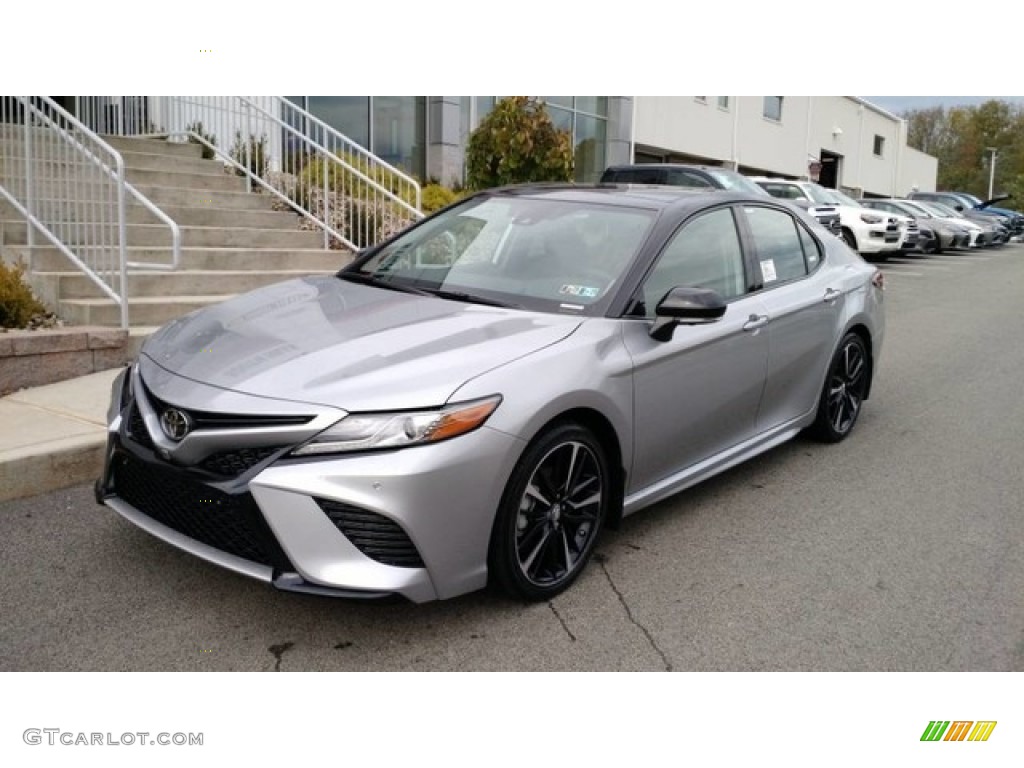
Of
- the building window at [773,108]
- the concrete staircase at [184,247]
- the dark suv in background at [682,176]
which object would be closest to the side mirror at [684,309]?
the concrete staircase at [184,247]

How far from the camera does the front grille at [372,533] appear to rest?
2971 mm

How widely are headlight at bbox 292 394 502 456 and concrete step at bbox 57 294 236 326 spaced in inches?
148

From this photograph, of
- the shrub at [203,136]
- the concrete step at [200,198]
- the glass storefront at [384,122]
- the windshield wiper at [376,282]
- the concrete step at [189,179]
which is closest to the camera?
the windshield wiper at [376,282]

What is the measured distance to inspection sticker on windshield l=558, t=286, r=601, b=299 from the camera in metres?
3.95

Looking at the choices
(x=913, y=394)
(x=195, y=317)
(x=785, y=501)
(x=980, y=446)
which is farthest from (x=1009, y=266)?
(x=195, y=317)

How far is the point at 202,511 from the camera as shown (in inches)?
123

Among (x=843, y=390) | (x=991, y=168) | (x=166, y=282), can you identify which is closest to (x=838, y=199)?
(x=843, y=390)

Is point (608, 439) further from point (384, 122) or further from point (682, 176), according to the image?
point (384, 122)

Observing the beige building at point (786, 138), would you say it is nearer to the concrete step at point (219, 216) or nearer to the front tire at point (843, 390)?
the concrete step at point (219, 216)

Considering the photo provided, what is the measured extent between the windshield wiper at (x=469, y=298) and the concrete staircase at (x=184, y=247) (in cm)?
350

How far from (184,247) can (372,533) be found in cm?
629

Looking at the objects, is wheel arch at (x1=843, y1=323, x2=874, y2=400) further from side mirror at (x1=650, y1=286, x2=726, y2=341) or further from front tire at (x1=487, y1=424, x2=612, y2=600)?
front tire at (x1=487, y1=424, x2=612, y2=600)

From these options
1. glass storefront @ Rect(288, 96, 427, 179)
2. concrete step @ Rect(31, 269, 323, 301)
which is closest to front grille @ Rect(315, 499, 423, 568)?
concrete step @ Rect(31, 269, 323, 301)
